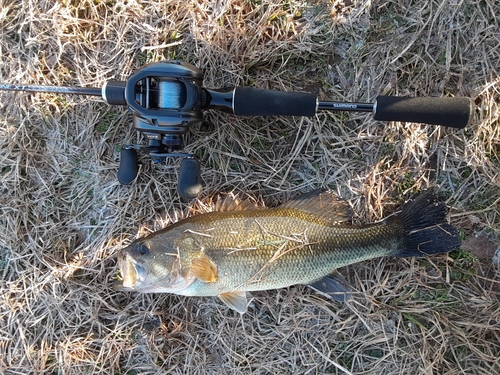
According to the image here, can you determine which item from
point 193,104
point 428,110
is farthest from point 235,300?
point 428,110

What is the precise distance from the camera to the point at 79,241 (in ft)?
9.64

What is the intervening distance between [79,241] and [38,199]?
45cm

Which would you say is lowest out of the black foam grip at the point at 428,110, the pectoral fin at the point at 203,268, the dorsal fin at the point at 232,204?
the pectoral fin at the point at 203,268

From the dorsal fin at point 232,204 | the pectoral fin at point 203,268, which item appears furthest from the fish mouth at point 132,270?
the dorsal fin at point 232,204

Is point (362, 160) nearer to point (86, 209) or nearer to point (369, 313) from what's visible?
point (369, 313)

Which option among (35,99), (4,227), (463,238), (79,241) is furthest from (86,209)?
(463,238)

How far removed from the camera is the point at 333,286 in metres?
2.61

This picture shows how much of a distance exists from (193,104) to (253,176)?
79cm

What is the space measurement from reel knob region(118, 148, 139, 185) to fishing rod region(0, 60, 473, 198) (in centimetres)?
16

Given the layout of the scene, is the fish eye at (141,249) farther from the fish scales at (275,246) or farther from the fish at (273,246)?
the fish scales at (275,246)

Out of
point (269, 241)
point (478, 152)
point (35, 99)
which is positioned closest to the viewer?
point (269, 241)

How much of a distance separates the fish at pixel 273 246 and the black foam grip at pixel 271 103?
604 millimetres

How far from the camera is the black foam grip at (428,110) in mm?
2273

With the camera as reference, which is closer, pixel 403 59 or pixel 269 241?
pixel 269 241
